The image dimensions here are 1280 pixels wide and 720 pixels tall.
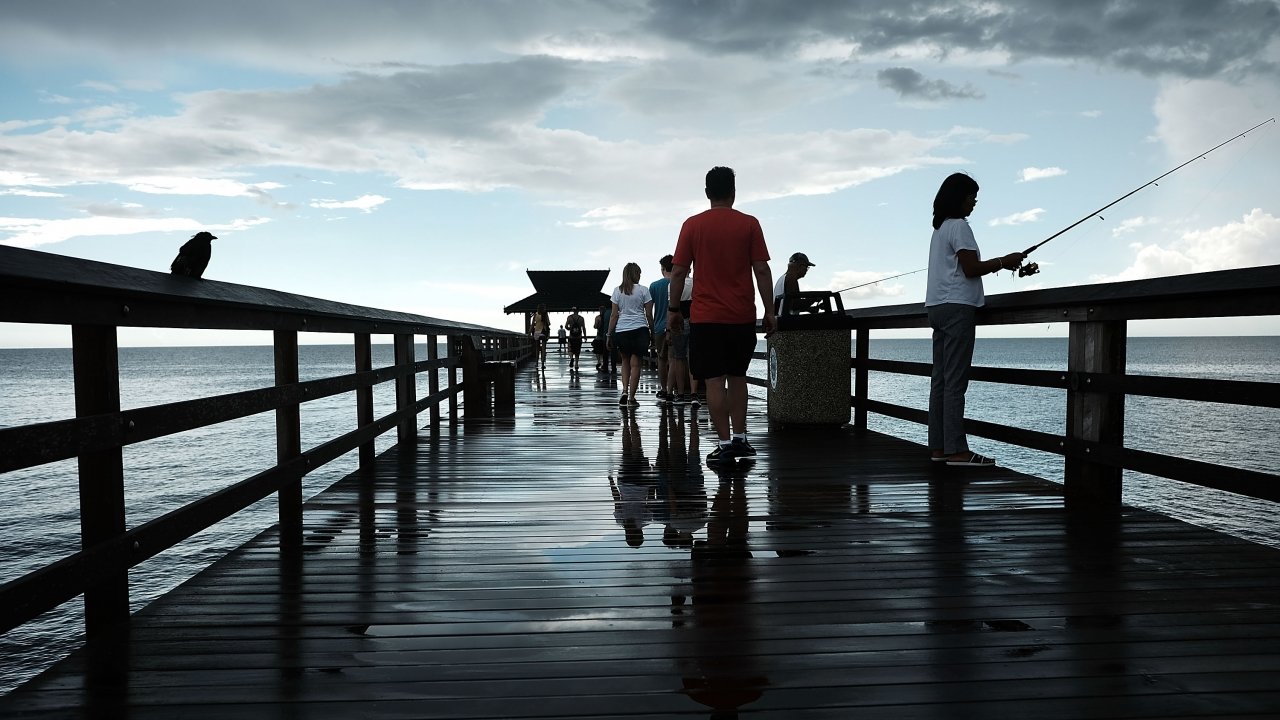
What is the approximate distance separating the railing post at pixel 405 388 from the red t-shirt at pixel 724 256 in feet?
9.03

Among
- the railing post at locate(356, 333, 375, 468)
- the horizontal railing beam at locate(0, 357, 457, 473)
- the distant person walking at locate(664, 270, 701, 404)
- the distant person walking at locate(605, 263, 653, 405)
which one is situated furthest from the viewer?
the distant person walking at locate(664, 270, 701, 404)

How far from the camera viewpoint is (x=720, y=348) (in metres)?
5.85

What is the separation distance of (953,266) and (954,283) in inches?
4.3

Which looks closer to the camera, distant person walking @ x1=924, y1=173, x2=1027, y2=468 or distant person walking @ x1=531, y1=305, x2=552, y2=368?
distant person walking @ x1=924, y1=173, x2=1027, y2=468

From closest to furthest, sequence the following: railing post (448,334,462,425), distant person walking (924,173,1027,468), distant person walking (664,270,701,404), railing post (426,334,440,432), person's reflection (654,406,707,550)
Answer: person's reflection (654,406,707,550) → distant person walking (924,173,1027,468) → railing post (426,334,440,432) → railing post (448,334,462,425) → distant person walking (664,270,701,404)

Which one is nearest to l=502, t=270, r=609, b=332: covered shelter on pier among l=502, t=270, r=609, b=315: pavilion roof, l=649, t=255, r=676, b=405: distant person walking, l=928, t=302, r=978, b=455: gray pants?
l=502, t=270, r=609, b=315: pavilion roof

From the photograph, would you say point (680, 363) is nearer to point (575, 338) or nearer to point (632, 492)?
point (632, 492)

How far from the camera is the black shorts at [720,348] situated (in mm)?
5812

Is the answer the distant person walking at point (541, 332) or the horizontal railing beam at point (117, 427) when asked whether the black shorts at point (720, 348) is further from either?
the distant person walking at point (541, 332)

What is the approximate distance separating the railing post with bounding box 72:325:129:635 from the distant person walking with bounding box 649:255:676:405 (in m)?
7.54

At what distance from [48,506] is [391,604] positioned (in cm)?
1714

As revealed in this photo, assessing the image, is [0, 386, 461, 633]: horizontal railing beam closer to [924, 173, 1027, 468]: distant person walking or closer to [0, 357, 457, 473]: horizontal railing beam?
[0, 357, 457, 473]: horizontal railing beam

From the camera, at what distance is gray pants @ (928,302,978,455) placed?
5.41 meters

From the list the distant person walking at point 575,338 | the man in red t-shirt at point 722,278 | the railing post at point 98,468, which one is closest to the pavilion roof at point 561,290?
the distant person walking at point 575,338
